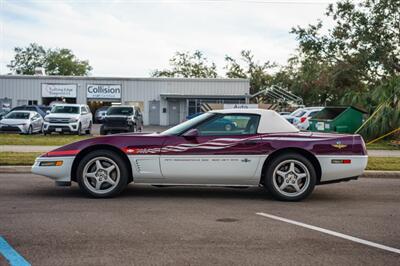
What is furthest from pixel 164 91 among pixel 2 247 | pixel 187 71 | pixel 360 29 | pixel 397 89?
pixel 2 247

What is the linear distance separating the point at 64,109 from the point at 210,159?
19.6 m

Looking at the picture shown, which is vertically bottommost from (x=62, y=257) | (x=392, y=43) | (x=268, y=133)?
(x=62, y=257)

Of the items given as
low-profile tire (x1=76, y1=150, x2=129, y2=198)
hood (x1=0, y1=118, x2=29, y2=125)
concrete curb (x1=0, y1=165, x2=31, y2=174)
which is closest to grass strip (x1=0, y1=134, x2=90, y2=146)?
hood (x1=0, y1=118, x2=29, y2=125)

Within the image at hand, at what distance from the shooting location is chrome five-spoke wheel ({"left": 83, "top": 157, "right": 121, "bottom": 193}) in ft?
24.4

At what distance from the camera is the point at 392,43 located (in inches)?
1270

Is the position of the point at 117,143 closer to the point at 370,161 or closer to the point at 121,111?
the point at 370,161

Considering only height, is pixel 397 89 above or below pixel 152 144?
above

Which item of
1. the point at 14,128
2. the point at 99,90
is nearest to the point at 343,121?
the point at 14,128

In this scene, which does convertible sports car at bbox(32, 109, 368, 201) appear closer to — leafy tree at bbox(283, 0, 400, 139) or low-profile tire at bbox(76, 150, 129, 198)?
low-profile tire at bbox(76, 150, 129, 198)

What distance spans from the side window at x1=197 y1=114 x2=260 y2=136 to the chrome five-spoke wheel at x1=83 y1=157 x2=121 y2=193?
55.0 inches

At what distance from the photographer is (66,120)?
2442 centimetres

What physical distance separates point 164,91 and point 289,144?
127 ft

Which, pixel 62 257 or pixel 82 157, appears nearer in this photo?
pixel 62 257

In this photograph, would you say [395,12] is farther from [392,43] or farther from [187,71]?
[187,71]
